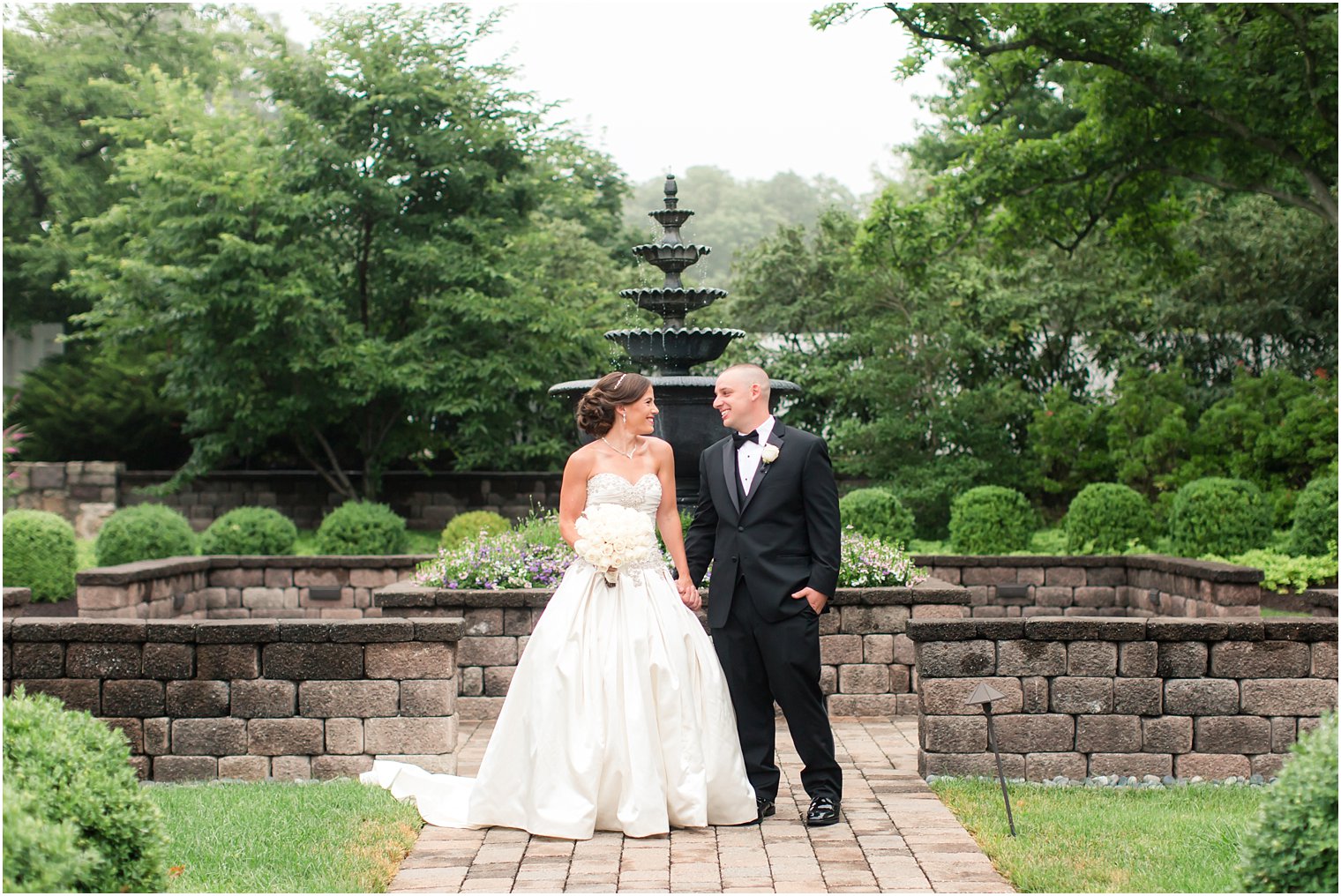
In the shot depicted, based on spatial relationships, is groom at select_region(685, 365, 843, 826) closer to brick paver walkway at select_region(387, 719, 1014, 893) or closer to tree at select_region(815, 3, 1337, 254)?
brick paver walkway at select_region(387, 719, 1014, 893)

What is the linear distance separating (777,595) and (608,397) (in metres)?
1.21

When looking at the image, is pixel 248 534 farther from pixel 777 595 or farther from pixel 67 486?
pixel 777 595

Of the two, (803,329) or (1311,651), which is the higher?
(803,329)

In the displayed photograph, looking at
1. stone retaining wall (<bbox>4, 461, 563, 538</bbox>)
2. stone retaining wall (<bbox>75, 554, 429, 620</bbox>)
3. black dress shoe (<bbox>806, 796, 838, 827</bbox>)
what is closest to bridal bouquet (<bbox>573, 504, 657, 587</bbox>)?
black dress shoe (<bbox>806, 796, 838, 827</bbox>)

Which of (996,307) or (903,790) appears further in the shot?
(996,307)

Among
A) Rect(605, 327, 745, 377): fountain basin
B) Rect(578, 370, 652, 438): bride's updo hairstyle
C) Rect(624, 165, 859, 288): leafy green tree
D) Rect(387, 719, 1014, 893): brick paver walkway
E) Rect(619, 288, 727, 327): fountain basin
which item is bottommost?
Rect(387, 719, 1014, 893): brick paver walkway

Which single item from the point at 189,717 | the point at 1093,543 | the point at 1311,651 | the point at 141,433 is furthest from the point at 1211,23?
the point at 141,433

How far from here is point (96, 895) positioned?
3693 mm

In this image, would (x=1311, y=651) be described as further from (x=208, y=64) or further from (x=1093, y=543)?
(x=208, y=64)

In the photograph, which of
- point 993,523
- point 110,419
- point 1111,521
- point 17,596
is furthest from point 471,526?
point 110,419

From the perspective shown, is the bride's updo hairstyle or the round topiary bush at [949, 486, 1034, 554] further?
the round topiary bush at [949, 486, 1034, 554]

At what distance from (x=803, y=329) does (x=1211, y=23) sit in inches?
346

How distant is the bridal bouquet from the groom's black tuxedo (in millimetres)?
378

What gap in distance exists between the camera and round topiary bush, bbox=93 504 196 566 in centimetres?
1460
